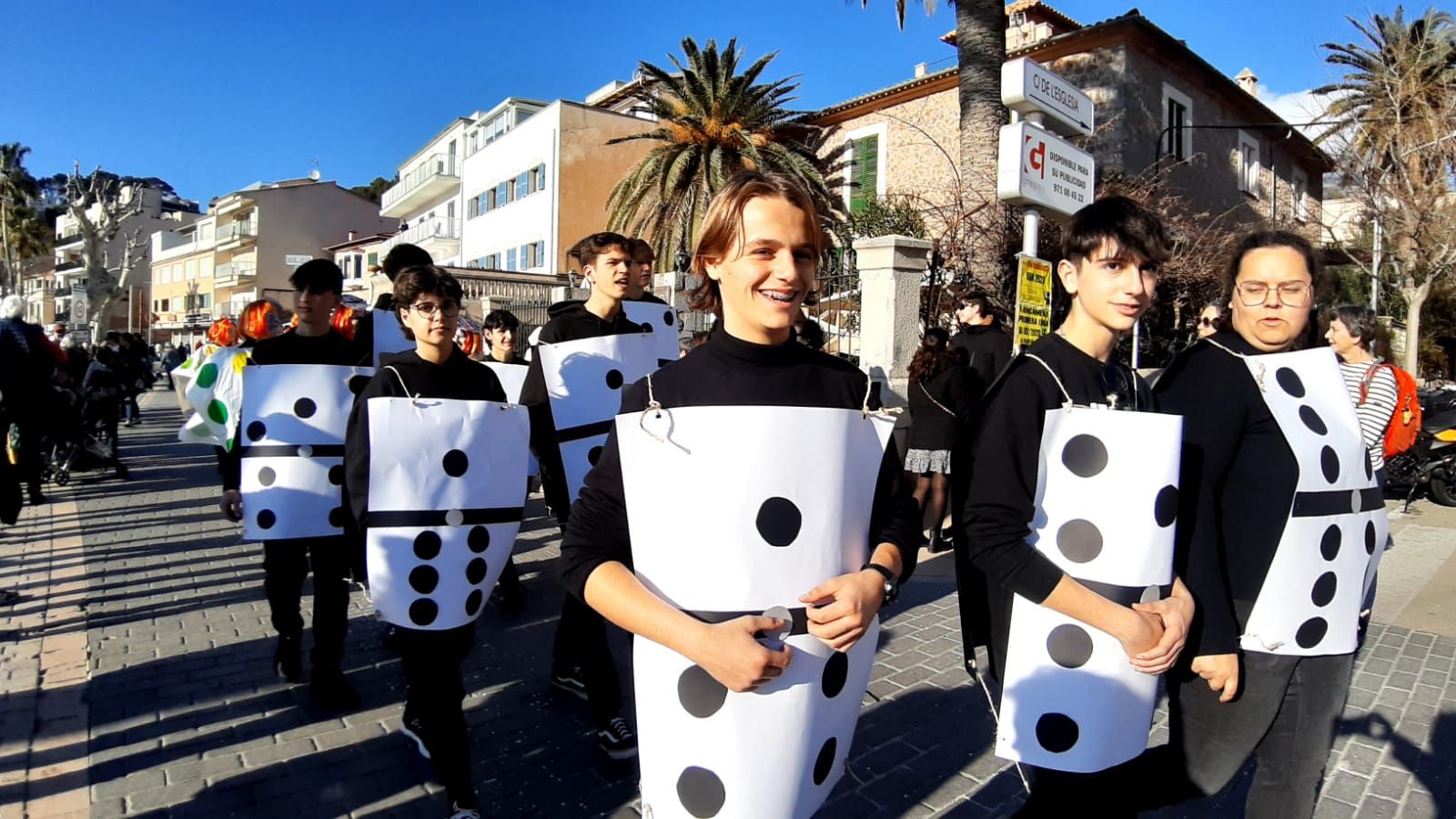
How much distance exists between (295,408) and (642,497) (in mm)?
2845

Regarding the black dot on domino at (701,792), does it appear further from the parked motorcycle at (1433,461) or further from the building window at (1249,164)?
the building window at (1249,164)

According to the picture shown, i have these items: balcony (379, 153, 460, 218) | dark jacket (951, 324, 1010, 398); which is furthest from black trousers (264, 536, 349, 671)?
balcony (379, 153, 460, 218)

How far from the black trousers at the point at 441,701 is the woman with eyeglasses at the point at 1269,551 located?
7.11ft

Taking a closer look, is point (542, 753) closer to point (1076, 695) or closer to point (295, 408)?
point (295, 408)

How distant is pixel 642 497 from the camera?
5.11ft

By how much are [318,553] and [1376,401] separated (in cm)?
567

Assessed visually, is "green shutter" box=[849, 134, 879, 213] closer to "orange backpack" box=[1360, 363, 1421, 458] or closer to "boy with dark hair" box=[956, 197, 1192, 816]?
"orange backpack" box=[1360, 363, 1421, 458]

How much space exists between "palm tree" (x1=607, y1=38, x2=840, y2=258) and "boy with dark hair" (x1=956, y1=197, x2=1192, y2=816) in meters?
21.8

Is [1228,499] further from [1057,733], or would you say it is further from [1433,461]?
[1433,461]

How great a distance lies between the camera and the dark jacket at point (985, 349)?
7.82 metres

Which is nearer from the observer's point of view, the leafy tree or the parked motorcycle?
the parked motorcycle

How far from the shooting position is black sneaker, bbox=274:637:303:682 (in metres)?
4.34

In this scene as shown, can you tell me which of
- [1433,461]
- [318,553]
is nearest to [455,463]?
[318,553]

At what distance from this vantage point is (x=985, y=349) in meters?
7.98
